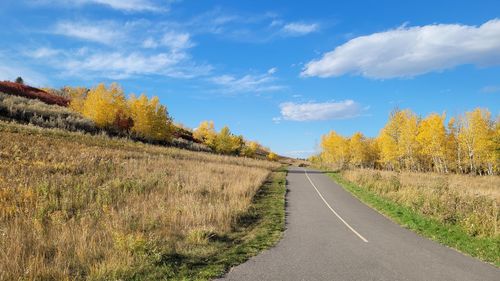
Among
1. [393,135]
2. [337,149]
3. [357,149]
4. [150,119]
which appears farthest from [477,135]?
[150,119]

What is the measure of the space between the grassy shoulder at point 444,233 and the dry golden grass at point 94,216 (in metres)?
6.87

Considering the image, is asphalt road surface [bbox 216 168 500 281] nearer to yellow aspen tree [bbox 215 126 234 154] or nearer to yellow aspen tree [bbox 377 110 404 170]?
yellow aspen tree [bbox 377 110 404 170]

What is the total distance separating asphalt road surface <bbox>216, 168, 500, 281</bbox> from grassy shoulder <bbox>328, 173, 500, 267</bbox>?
0.49m

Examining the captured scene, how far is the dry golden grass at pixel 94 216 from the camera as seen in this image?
7516 mm

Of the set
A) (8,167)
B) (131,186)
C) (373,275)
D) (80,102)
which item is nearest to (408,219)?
(373,275)

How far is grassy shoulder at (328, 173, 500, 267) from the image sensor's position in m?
11.0

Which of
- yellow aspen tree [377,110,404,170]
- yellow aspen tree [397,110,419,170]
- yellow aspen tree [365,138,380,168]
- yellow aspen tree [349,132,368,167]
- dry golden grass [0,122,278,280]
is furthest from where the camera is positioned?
yellow aspen tree [365,138,380,168]

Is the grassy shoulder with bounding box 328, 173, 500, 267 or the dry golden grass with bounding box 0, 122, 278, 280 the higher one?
the dry golden grass with bounding box 0, 122, 278, 280

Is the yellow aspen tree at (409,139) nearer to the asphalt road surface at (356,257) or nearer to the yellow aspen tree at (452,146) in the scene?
the yellow aspen tree at (452,146)

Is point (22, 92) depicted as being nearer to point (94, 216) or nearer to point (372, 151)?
point (94, 216)

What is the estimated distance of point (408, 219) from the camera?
16.0 metres

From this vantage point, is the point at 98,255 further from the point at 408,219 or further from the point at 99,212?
the point at 408,219

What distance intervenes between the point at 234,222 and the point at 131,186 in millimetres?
5960

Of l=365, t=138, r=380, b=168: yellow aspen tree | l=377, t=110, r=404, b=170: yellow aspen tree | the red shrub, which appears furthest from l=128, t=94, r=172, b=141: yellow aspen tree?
l=365, t=138, r=380, b=168: yellow aspen tree
